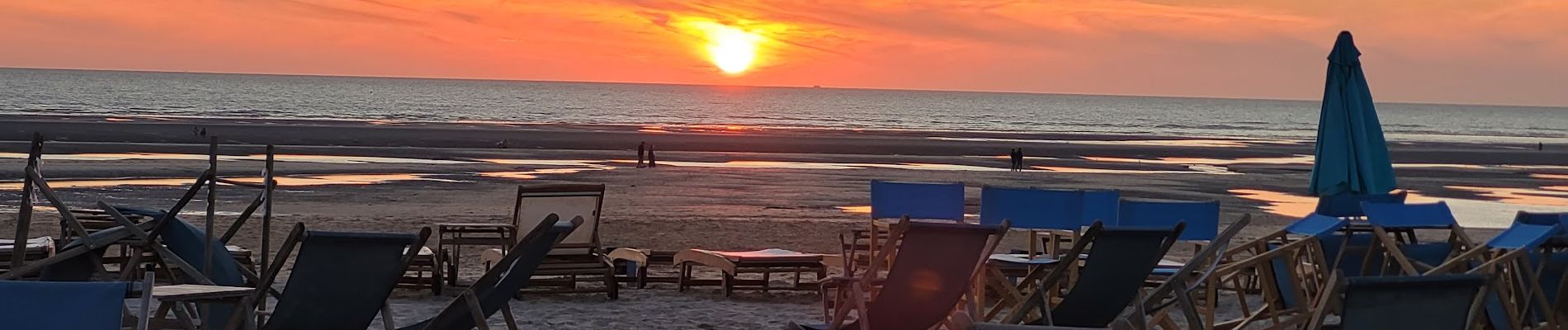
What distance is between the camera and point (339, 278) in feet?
17.6

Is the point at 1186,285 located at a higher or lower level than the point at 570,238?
higher

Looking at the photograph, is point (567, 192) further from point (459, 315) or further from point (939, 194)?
point (459, 315)

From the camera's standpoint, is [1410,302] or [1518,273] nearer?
[1410,302]

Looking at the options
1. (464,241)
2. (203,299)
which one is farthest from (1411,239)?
(203,299)

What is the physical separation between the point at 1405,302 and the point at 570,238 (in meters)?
5.48

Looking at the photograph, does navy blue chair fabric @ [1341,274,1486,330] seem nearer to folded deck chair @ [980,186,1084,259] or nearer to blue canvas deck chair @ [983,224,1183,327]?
blue canvas deck chair @ [983,224,1183,327]

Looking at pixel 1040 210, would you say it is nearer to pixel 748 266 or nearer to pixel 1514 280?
pixel 748 266

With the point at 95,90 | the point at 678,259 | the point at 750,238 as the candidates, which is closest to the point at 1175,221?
the point at 678,259

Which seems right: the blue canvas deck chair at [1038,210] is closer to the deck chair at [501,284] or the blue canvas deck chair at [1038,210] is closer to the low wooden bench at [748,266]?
the low wooden bench at [748,266]

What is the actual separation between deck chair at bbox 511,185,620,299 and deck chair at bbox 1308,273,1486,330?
195 inches

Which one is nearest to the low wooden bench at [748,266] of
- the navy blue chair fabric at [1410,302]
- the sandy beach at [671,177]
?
the sandy beach at [671,177]

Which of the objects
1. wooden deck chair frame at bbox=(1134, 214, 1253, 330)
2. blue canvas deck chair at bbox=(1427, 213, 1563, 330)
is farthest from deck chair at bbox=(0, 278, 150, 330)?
blue canvas deck chair at bbox=(1427, 213, 1563, 330)

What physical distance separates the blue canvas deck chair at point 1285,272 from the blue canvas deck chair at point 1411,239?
21cm

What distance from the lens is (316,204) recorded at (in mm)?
15672
